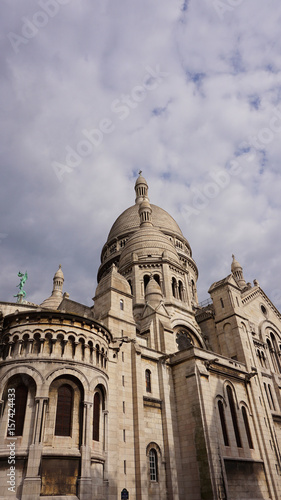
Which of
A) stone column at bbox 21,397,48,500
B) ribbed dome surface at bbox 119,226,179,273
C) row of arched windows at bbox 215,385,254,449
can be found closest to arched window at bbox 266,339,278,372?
row of arched windows at bbox 215,385,254,449

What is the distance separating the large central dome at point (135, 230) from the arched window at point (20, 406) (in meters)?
33.3

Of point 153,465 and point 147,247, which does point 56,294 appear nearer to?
point 147,247

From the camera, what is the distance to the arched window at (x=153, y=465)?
2550 centimetres

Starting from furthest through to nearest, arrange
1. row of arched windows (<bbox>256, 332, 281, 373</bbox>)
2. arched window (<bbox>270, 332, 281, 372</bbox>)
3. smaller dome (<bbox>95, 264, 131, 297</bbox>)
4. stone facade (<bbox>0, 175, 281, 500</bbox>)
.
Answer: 1. arched window (<bbox>270, 332, 281, 372</bbox>)
2. row of arched windows (<bbox>256, 332, 281, 373</bbox>)
3. smaller dome (<bbox>95, 264, 131, 297</bbox>)
4. stone facade (<bbox>0, 175, 281, 500</bbox>)

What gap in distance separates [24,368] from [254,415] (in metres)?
21.7

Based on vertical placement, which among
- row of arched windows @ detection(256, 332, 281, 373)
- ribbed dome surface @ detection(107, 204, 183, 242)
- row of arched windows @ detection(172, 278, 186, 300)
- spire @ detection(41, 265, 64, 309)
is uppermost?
ribbed dome surface @ detection(107, 204, 183, 242)

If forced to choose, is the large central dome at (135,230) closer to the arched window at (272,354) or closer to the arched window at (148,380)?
the arched window at (272,354)

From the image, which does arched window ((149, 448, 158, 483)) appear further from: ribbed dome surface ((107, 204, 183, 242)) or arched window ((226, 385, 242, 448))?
ribbed dome surface ((107, 204, 183, 242))

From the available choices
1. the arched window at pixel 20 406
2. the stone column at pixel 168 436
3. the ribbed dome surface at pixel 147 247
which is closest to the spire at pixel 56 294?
the ribbed dome surface at pixel 147 247

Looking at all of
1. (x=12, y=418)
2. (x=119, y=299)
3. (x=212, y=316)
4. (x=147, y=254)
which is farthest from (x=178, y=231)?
(x=12, y=418)

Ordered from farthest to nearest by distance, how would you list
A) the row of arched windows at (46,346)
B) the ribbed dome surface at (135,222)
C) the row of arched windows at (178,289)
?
the ribbed dome surface at (135,222) < the row of arched windows at (178,289) < the row of arched windows at (46,346)

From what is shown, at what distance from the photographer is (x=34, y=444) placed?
1964 centimetres

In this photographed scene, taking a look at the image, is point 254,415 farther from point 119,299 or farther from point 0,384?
point 0,384

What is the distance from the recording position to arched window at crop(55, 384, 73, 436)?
21.1 metres
